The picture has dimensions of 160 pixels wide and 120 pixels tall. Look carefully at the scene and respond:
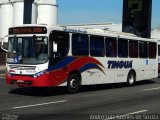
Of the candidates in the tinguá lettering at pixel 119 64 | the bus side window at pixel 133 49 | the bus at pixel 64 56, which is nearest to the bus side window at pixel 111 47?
the bus at pixel 64 56

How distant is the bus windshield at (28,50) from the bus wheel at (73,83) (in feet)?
6.27

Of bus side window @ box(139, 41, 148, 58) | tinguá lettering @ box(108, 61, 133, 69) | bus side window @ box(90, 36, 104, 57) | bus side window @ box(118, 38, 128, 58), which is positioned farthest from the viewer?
bus side window @ box(139, 41, 148, 58)

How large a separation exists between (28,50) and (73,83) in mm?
2643

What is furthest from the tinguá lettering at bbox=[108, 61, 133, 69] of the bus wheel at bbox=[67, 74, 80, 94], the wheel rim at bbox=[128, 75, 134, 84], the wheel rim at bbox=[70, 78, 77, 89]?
the wheel rim at bbox=[70, 78, 77, 89]

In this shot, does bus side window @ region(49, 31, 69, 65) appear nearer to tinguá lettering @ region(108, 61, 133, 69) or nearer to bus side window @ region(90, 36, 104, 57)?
bus side window @ region(90, 36, 104, 57)

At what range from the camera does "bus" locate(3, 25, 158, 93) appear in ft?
57.5

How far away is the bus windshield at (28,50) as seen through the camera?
17.5 metres

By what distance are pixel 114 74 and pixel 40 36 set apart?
6052mm

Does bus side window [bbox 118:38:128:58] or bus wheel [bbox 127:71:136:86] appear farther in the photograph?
bus wheel [bbox 127:71:136:86]

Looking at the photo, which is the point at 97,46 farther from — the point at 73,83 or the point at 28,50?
the point at 28,50

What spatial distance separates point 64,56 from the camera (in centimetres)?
1838

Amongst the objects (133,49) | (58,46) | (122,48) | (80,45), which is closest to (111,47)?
(122,48)

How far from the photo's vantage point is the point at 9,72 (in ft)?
60.0

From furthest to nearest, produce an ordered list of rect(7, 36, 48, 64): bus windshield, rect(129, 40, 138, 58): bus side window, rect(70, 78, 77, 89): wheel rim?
rect(129, 40, 138, 58): bus side window < rect(70, 78, 77, 89): wheel rim < rect(7, 36, 48, 64): bus windshield
